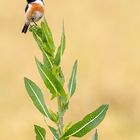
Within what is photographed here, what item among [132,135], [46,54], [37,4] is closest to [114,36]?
[132,135]

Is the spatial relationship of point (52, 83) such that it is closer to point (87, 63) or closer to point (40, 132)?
point (40, 132)

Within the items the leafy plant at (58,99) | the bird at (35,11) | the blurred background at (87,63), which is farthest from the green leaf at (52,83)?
the blurred background at (87,63)

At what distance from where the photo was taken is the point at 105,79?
12086 millimetres

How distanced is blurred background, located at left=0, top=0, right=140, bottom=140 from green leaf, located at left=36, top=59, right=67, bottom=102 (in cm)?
738

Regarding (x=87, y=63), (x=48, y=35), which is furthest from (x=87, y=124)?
(x=87, y=63)

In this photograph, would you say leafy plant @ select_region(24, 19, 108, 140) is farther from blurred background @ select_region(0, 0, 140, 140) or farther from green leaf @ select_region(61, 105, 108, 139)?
blurred background @ select_region(0, 0, 140, 140)

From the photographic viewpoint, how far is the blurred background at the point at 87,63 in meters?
10.7

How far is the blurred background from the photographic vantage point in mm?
10734

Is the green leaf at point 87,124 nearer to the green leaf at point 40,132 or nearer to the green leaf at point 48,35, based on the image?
the green leaf at point 40,132

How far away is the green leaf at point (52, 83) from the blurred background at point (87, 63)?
7.38 m

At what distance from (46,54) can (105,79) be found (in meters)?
10.2

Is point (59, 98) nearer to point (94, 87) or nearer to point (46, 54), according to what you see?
point (46, 54)

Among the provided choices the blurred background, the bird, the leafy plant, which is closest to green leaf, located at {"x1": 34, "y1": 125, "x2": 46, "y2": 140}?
the leafy plant

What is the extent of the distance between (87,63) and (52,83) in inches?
416
